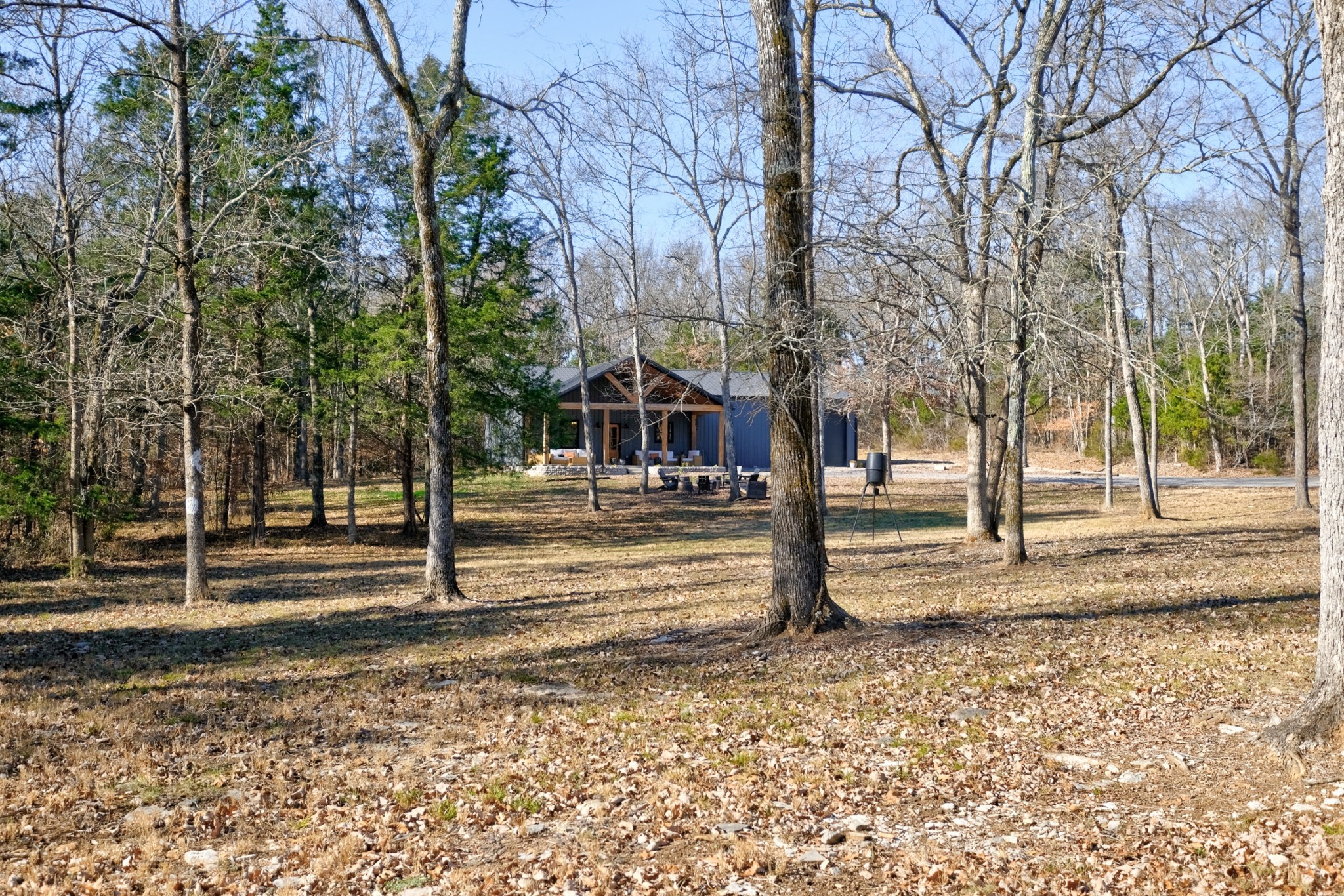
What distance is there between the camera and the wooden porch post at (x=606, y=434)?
40500 mm

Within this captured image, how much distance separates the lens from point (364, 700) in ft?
23.8

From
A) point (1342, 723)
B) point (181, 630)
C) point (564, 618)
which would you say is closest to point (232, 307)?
point (181, 630)

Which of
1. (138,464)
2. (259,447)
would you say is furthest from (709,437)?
(138,464)

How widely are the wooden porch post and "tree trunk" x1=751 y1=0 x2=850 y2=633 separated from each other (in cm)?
3184

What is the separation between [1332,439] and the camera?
14.9 feet

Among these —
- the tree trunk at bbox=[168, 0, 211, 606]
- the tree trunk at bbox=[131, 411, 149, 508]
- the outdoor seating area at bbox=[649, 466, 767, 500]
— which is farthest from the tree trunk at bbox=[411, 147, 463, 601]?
the outdoor seating area at bbox=[649, 466, 767, 500]

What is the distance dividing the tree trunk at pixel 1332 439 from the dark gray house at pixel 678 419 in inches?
1264

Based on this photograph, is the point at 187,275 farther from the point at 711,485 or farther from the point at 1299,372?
the point at 711,485

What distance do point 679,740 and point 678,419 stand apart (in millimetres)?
38245

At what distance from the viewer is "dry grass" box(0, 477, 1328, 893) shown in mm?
4031

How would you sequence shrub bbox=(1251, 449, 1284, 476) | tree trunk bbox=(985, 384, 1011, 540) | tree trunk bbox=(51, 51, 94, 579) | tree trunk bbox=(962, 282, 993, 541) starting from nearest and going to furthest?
tree trunk bbox=(962, 282, 993, 541) → tree trunk bbox=(985, 384, 1011, 540) → tree trunk bbox=(51, 51, 94, 579) → shrub bbox=(1251, 449, 1284, 476)

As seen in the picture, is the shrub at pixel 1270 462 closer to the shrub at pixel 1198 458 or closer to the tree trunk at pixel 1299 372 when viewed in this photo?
the shrub at pixel 1198 458

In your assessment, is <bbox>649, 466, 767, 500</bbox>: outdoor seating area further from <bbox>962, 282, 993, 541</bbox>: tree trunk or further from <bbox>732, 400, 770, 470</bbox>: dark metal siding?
<bbox>962, 282, 993, 541</bbox>: tree trunk

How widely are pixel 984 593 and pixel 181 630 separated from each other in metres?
8.51
